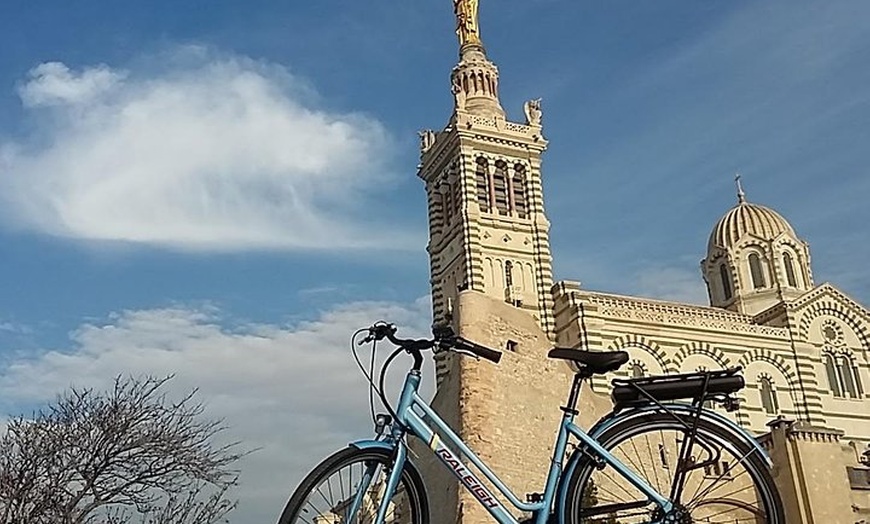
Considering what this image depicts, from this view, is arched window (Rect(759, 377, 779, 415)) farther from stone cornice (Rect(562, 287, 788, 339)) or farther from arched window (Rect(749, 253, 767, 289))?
arched window (Rect(749, 253, 767, 289))

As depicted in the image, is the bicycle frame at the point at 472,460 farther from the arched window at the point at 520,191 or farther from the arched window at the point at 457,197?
the arched window at the point at 520,191

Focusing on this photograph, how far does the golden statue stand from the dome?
14093mm

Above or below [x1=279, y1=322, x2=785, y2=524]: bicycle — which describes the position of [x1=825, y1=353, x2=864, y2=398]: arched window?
above

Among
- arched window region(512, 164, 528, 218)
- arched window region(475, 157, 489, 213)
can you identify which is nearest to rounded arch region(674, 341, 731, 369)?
arched window region(512, 164, 528, 218)

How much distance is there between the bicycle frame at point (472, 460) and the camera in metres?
4.66

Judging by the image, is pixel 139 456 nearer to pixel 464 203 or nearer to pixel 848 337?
pixel 464 203

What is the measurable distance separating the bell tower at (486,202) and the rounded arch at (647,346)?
2.87m

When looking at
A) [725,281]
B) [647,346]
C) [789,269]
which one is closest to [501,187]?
[647,346]

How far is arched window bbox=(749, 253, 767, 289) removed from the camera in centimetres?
→ 3931

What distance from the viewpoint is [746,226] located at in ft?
132

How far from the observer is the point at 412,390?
5074 millimetres

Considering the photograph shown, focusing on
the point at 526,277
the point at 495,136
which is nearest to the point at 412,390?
the point at 526,277

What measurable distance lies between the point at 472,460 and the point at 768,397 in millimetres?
33184

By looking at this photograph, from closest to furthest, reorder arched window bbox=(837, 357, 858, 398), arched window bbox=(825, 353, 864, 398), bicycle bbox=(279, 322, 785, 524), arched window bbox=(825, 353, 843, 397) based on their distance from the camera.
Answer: bicycle bbox=(279, 322, 785, 524), arched window bbox=(825, 353, 843, 397), arched window bbox=(825, 353, 864, 398), arched window bbox=(837, 357, 858, 398)
